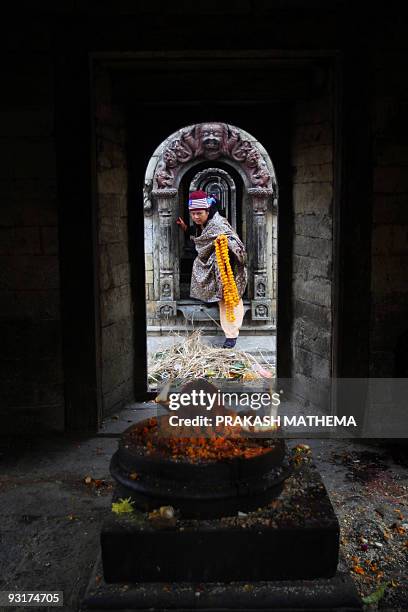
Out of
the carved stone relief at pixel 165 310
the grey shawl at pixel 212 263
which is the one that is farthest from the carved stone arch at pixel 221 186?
the grey shawl at pixel 212 263

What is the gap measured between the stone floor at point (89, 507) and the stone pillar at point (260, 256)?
5645 mm

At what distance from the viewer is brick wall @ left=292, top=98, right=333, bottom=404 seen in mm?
5969

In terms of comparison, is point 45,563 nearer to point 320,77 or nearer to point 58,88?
point 58,88

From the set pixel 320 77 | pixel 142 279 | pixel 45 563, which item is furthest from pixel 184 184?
pixel 45 563

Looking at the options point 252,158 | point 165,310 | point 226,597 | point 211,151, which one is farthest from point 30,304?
point 252,158

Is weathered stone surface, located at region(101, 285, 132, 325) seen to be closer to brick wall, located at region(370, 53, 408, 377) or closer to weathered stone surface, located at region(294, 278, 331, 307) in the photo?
weathered stone surface, located at region(294, 278, 331, 307)

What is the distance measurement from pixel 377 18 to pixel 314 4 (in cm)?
52

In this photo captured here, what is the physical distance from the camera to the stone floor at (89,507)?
3.75 metres

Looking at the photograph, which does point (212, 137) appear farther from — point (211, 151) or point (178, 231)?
point (178, 231)

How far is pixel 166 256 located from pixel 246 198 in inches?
69.6

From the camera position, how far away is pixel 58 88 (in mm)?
5496

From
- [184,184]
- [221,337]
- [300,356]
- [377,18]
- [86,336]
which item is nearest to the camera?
[377,18]

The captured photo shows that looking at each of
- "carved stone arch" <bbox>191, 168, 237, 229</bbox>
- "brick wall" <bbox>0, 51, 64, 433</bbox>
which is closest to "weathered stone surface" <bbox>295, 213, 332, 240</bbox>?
"brick wall" <bbox>0, 51, 64, 433</bbox>

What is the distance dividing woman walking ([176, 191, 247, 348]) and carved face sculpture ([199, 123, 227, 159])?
143cm
